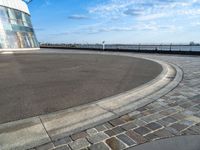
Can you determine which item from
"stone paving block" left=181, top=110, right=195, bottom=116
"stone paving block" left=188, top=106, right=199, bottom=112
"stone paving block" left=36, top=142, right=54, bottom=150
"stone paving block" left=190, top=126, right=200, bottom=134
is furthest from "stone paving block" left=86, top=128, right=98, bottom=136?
"stone paving block" left=188, top=106, right=199, bottom=112

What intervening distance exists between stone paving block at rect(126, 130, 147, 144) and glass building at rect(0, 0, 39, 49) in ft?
105

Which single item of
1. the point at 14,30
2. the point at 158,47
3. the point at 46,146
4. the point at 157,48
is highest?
the point at 14,30

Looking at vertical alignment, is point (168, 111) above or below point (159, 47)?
below

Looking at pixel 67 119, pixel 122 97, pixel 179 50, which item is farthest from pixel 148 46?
pixel 67 119

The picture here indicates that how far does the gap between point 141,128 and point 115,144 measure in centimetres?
82

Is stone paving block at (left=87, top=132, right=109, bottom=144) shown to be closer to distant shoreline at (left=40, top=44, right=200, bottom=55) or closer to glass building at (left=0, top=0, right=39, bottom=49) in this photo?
distant shoreline at (left=40, top=44, right=200, bottom=55)

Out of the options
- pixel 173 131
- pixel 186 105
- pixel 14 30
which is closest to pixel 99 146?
pixel 173 131

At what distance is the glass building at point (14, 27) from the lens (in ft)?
104

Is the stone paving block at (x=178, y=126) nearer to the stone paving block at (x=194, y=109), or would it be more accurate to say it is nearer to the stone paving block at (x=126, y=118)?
the stone paving block at (x=126, y=118)

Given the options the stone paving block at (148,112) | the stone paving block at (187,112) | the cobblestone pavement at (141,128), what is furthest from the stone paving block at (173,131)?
the stone paving block at (187,112)

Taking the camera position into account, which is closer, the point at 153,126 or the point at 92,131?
the point at 92,131

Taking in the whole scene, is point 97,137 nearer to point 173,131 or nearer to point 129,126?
point 129,126

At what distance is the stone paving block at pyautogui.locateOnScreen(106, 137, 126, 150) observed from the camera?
3270 millimetres

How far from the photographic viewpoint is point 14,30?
Result: 112 ft
